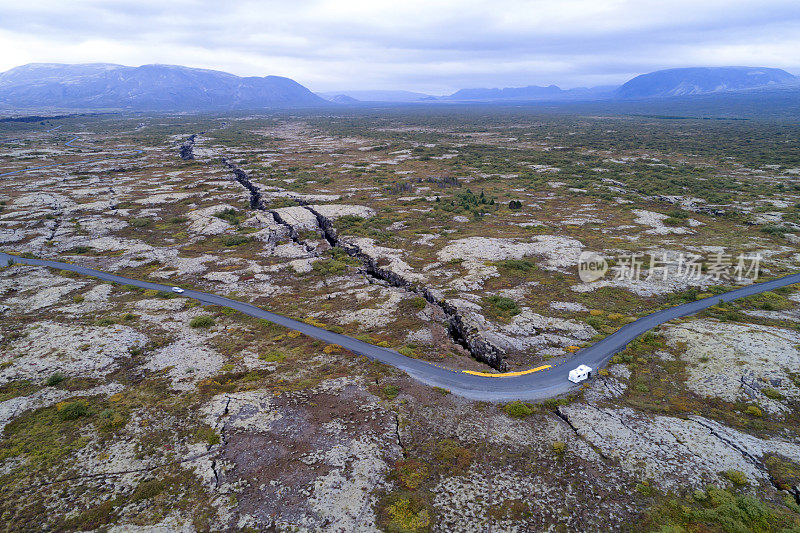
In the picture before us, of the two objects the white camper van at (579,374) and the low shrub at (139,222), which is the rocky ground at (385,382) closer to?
the low shrub at (139,222)

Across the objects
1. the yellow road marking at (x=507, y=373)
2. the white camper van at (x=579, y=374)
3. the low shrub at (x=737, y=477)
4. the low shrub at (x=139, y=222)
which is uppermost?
the low shrub at (x=139, y=222)

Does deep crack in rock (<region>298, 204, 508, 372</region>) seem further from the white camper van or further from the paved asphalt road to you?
the white camper van

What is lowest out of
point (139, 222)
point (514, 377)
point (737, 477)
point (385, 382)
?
point (385, 382)

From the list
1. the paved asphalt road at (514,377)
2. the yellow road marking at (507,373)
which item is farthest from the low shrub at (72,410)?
the yellow road marking at (507,373)

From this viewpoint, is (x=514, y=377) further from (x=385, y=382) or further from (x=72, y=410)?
(x=72, y=410)

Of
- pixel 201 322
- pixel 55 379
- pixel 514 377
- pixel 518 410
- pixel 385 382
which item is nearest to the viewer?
pixel 518 410

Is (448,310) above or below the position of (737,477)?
above

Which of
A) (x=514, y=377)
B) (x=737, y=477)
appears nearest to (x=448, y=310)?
(x=514, y=377)
